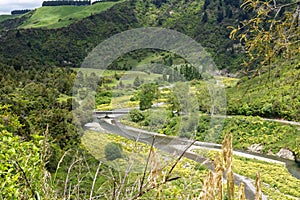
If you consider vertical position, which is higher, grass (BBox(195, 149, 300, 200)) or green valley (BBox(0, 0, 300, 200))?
green valley (BBox(0, 0, 300, 200))

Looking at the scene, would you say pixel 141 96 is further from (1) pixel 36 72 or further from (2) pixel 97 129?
(1) pixel 36 72

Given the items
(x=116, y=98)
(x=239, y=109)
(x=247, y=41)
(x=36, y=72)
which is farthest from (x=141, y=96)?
(x=36, y=72)

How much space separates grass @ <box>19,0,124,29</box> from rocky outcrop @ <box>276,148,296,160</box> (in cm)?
5870

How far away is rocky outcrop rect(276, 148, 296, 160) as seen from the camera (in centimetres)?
2309

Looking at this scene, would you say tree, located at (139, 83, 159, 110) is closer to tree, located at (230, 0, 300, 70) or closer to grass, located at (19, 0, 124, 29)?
tree, located at (230, 0, 300, 70)

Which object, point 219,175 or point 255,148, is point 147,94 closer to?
point 219,175

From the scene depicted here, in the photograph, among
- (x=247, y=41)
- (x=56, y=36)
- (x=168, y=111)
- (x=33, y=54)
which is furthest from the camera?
(x=56, y=36)

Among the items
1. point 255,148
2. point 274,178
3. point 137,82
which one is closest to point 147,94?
point 137,82

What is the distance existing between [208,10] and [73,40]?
2455cm

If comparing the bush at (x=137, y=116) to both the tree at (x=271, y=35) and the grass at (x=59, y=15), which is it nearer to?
the tree at (x=271, y=35)

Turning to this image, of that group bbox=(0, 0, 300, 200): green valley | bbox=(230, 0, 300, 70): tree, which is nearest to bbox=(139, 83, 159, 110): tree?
bbox=(0, 0, 300, 200): green valley

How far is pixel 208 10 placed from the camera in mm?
71125

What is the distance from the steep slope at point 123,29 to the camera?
5700cm

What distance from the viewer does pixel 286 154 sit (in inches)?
928
